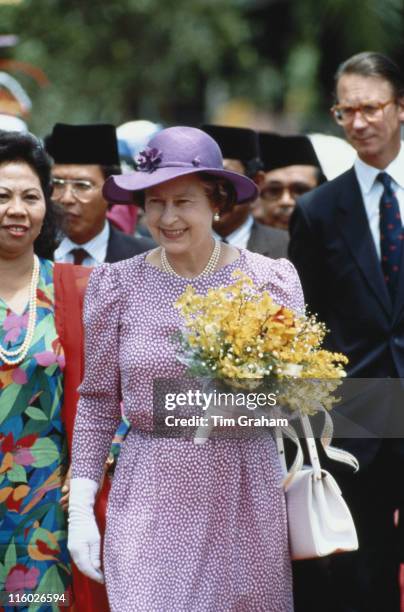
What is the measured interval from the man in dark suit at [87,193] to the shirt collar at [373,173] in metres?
1.30

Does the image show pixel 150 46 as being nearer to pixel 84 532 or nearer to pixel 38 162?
pixel 38 162

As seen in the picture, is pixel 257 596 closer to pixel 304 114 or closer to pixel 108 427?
pixel 108 427

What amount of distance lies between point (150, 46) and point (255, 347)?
48.7 ft

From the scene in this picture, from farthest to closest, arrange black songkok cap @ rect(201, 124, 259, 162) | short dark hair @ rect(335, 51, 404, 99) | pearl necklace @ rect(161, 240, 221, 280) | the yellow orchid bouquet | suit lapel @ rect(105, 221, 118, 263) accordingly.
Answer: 1. black songkok cap @ rect(201, 124, 259, 162)
2. suit lapel @ rect(105, 221, 118, 263)
3. short dark hair @ rect(335, 51, 404, 99)
4. pearl necklace @ rect(161, 240, 221, 280)
5. the yellow orchid bouquet

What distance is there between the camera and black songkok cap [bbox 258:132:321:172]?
876 cm

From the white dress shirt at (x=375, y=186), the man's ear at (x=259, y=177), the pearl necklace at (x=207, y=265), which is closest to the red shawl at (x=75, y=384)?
the pearl necklace at (x=207, y=265)

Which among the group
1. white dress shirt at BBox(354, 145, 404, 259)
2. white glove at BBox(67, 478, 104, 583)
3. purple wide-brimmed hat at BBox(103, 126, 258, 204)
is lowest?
white glove at BBox(67, 478, 104, 583)

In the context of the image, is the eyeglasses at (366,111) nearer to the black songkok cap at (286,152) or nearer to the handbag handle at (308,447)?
the handbag handle at (308,447)

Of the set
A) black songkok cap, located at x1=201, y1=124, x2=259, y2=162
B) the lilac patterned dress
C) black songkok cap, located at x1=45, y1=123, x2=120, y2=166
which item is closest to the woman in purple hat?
the lilac patterned dress

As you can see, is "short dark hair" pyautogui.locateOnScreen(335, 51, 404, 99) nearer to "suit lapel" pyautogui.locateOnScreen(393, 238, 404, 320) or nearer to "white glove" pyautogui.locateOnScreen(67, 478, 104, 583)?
"suit lapel" pyautogui.locateOnScreen(393, 238, 404, 320)

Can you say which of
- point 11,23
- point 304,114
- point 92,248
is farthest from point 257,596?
point 304,114

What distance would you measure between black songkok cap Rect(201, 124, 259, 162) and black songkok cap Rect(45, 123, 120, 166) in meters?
0.58

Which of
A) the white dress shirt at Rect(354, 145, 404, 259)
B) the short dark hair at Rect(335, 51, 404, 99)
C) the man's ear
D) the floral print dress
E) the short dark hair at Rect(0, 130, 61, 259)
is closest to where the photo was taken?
the floral print dress

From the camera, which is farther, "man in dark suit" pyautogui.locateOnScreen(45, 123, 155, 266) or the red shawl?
"man in dark suit" pyautogui.locateOnScreen(45, 123, 155, 266)
